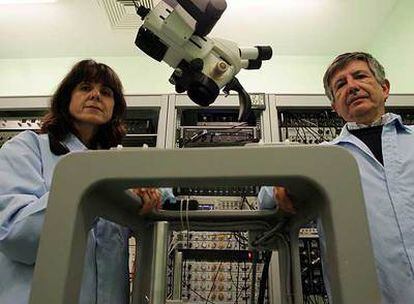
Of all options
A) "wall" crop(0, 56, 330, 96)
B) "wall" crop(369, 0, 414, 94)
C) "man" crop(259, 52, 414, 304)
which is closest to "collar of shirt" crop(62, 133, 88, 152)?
"man" crop(259, 52, 414, 304)

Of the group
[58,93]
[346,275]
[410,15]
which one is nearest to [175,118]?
[58,93]

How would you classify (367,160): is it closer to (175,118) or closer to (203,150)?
(203,150)

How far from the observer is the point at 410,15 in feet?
6.93

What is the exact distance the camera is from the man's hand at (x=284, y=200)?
682mm

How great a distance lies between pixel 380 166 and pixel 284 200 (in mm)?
495

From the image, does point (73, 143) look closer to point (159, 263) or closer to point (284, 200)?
point (159, 263)

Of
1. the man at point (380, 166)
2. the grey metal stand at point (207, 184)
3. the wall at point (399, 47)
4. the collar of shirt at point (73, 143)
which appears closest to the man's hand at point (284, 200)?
the man at point (380, 166)

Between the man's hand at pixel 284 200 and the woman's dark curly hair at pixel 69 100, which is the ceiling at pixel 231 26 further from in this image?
the man's hand at pixel 284 200

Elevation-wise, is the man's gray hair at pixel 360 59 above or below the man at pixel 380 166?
above

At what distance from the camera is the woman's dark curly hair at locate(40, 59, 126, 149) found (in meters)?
1.08

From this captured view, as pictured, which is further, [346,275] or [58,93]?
[58,93]

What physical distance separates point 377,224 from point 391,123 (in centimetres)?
38

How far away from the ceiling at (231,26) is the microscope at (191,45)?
5.08 ft

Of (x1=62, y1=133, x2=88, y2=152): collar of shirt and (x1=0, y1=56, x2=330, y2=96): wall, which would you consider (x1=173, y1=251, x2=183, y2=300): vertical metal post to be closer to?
(x1=62, y1=133, x2=88, y2=152): collar of shirt
